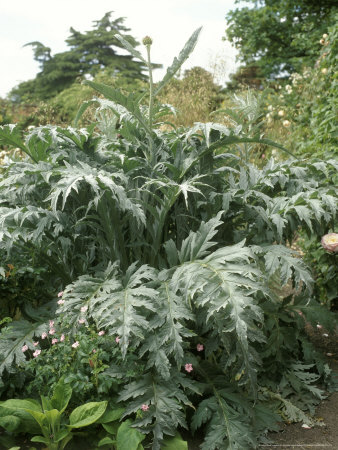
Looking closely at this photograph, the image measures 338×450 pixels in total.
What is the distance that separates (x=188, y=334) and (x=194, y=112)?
18.9ft

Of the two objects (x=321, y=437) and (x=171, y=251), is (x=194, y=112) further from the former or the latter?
(x=321, y=437)

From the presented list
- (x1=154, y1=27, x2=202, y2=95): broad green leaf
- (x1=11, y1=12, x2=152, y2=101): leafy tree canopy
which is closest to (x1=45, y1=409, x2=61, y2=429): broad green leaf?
(x1=154, y1=27, x2=202, y2=95): broad green leaf

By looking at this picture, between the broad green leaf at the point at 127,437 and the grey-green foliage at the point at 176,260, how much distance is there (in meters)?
0.05

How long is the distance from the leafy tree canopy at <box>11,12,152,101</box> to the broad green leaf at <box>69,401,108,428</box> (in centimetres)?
1801

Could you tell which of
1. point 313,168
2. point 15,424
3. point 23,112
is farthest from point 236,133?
point 23,112

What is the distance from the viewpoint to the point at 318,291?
4.20m

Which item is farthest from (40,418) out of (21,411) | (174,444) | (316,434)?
(316,434)

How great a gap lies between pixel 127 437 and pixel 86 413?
20 cm

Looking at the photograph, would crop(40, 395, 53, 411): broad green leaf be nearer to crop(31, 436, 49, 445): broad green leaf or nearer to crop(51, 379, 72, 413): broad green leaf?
crop(51, 379, 72, 413): broad green leaf

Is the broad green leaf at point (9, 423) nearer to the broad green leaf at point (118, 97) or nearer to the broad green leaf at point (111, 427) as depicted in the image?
the broad green leaf at point (111, 427)

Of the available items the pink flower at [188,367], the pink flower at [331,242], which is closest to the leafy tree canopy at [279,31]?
the pink flower at [331,242]

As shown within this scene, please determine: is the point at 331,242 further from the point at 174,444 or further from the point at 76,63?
the point at 76,63

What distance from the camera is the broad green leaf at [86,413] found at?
90.9 inches

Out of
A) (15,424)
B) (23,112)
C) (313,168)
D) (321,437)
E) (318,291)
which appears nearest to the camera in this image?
(15,424)
